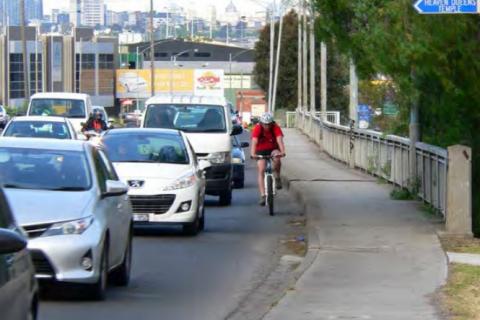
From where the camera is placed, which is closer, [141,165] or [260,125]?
[141,165]

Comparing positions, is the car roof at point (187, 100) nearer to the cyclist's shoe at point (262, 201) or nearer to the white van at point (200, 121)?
the white van at point (200, 121)

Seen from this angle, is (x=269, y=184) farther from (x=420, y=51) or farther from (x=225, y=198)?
(x=420, y=51)

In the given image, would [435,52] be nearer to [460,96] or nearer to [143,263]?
[460,96]

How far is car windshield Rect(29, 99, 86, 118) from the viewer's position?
41594 mm

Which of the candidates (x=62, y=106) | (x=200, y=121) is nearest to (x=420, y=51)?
(x=200, y=121)

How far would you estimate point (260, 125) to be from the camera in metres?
22.9

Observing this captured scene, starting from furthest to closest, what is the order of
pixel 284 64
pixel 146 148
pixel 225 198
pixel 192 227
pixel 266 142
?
pixel 284 64 → pixel 225 198 → pixel 266 142 → pixel 146 148 → pixel 192 227

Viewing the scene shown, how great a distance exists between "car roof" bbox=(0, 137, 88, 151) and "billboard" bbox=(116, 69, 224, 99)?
332 feet

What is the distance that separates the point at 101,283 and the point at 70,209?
0.79 metres

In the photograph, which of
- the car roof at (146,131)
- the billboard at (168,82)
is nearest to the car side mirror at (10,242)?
the car roof at (146,131)

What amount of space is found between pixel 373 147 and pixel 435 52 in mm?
15766

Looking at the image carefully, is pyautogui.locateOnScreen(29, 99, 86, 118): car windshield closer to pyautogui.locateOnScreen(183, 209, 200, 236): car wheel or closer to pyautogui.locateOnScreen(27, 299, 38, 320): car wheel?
pyautogui.locateOnScreen(183, 209, 200, 236): car wheel

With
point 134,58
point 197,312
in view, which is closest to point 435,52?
point 197,312

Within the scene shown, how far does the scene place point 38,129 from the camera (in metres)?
30.0
